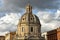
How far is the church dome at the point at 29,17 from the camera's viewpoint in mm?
70188

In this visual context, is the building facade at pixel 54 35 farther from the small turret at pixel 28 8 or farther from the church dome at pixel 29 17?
the small turret at pixel 28 8

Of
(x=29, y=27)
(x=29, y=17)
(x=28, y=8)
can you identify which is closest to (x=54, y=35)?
(x=29, y=27)

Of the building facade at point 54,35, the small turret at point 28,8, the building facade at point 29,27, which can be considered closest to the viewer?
the building facade at point 29,27

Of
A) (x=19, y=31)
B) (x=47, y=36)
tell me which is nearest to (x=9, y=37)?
(x=47, y=36)

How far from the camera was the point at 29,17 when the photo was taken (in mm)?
70875

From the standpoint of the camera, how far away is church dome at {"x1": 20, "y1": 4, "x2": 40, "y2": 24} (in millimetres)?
70188

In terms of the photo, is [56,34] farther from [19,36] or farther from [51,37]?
[19,36]

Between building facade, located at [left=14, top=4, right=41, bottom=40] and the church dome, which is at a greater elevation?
the church dome

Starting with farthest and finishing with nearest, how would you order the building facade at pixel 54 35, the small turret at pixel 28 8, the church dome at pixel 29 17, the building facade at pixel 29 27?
the building facade at pixel 54 35
the small turret at pixel 28 8
the church dome at pixel 29 17
the building facade at pixel 29 27

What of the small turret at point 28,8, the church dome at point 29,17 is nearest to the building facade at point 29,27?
the church dome at point 29,17

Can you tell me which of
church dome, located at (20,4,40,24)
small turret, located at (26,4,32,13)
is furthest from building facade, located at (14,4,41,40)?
small turret, located at (26,4,32,13)

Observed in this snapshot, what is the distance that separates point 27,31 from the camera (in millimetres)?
69875

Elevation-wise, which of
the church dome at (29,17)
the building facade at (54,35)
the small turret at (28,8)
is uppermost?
the small turret at (28,8)

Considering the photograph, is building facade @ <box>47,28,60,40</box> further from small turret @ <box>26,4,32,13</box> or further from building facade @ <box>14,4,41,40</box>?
small turret @ <box>26,4,32,13</box>
